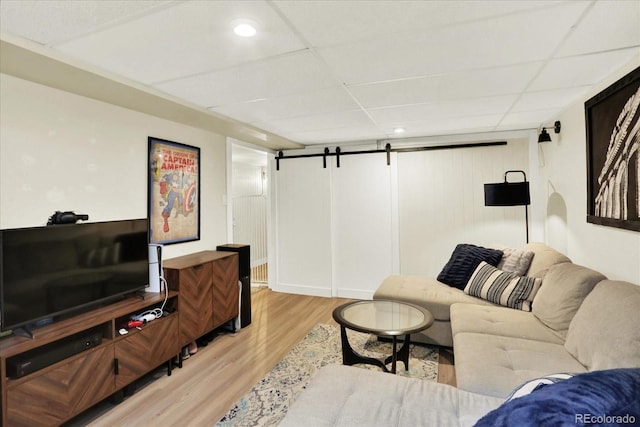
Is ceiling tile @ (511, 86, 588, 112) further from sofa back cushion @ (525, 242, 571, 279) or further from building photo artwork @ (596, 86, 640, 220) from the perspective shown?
sofa back cushion @ (525, 242, 571, 279)

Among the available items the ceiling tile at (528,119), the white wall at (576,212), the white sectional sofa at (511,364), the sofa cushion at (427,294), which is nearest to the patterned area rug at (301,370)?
the sofa cushion at (427,294)

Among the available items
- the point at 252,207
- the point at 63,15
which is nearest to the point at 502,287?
the point at 63,15

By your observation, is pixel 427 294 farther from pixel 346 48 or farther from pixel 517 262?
pixel 346 48

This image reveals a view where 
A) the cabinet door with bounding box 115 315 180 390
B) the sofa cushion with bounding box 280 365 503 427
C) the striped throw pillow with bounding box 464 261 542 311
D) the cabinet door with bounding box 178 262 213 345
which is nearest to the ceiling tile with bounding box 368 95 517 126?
the striped throw pillow with bounding box 464 261 542 311

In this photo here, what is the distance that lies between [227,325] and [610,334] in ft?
10.2

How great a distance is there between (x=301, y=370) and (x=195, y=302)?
1090 millimetres

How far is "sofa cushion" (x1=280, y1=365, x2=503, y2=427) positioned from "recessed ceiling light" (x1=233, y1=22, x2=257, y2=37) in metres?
1.73

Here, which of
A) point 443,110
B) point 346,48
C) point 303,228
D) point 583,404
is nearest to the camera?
point 583,404

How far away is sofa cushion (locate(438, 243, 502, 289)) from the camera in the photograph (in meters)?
3.37

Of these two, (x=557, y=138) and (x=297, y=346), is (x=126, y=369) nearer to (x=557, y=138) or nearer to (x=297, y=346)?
(x=297, y=346)

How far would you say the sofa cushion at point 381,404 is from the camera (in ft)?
4.34

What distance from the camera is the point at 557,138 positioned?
3.30 metres

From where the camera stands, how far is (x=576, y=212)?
9.47 ft

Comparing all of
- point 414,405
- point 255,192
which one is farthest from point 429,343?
point 255,192
